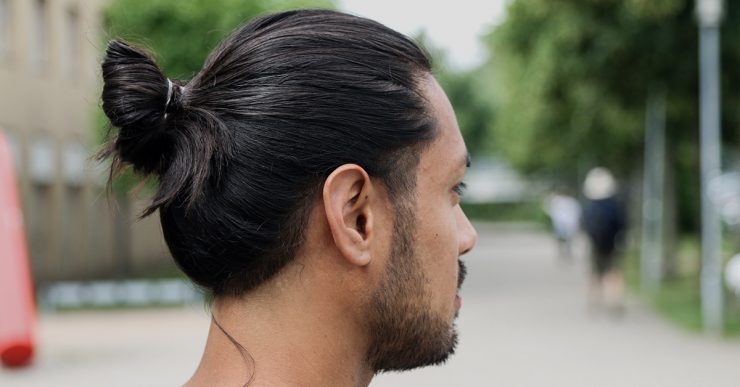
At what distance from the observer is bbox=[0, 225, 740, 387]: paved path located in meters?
12.5

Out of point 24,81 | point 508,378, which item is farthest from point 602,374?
point 24,81

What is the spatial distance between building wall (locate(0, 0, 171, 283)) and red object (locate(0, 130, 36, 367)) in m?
13.6

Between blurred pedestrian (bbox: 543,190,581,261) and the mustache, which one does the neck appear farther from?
blurred pedestrian (bbox: 543,190,581,261)

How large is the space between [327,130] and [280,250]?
0.49 ft

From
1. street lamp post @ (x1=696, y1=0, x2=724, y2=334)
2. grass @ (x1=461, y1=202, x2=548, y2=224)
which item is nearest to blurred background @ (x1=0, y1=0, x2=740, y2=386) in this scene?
street lamp post @ (x1=696, y1=0, x2=724, y2=334)

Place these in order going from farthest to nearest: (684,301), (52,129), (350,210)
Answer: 1. (52,129)
2. (684,301)
3. (350,210)

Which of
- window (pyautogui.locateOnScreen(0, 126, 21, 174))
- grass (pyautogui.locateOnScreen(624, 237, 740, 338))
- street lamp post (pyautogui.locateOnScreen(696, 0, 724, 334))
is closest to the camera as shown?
street lamp post (pyautogui.locateOnScreen(696, 0, 724, 334))

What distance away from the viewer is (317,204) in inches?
63.9

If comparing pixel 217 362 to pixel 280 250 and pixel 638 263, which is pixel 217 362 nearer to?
pixel 280 250

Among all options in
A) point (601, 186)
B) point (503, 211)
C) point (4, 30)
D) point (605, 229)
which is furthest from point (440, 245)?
point (503, 211)

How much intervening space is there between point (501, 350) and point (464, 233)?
13317 millimetres

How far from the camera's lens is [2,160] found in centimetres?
1351

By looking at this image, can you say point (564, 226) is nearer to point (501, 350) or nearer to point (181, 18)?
point (181, 18)

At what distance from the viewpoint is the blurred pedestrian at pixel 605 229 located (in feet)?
61.6
